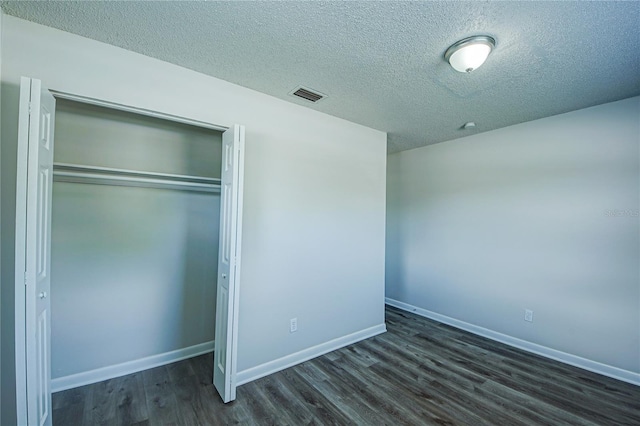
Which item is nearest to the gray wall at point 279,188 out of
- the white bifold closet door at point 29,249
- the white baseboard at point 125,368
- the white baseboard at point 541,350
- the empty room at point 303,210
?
the empty room at point 303,210

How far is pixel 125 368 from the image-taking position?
2.56 metres

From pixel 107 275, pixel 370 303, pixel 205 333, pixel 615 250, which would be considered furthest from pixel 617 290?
pixel 107 275

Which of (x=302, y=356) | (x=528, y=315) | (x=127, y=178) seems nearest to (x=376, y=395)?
(x=302, y=356)

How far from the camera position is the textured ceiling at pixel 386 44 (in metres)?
1.56

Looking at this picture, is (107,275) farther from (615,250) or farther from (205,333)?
(615,250)

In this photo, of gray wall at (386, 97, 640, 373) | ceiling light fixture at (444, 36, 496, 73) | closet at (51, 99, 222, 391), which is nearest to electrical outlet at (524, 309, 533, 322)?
gray wall at (386, 97, 640, 373)

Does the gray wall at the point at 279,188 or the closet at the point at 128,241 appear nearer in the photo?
the gray wall at the point at 279,188

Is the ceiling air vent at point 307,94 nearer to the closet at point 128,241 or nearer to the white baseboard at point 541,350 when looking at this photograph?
the closet at point 128,241

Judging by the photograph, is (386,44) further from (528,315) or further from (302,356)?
(528,315)

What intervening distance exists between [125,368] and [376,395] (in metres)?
2.29

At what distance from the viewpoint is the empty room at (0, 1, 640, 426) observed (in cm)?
164

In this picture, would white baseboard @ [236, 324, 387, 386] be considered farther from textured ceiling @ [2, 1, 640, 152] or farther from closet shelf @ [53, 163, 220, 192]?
Answer: textured ceiling @ [2, 1, 640, 152]

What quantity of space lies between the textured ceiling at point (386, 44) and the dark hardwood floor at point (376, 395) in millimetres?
2642

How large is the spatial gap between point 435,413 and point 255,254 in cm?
195
